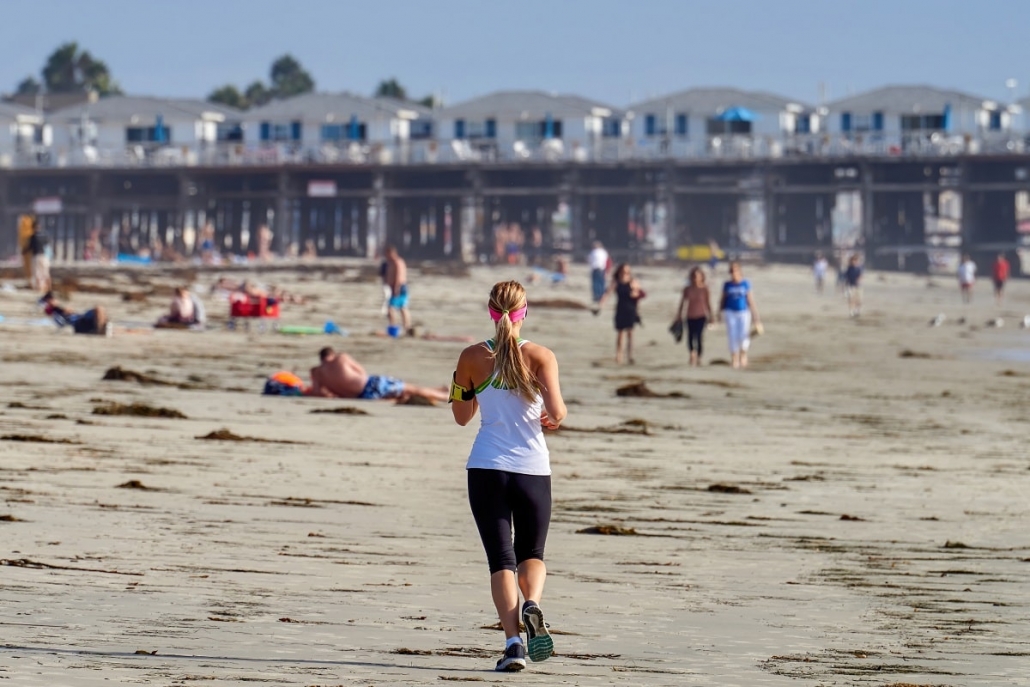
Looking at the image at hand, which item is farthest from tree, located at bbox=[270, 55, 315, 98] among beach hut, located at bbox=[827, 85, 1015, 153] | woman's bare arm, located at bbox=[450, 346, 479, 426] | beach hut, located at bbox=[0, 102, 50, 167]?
woman's bare arm, located at bbox=[450, 346, 479, 426]

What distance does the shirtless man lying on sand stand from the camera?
1530cm

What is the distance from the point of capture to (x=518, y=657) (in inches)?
215

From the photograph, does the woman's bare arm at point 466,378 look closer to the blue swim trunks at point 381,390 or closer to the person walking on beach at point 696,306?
the blue swim trunks at point 381,390

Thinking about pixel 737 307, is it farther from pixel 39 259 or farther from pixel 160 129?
pixel 160 129

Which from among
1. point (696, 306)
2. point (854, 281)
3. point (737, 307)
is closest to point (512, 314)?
point (737, 307)

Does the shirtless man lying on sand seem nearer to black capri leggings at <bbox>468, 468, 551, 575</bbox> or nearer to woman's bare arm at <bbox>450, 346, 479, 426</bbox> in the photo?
woman's bare arm at <bbox>450, 346, 479, 426</bbox>

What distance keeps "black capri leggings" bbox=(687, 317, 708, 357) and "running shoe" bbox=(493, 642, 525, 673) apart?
51.1ft

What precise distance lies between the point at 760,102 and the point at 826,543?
62.7 meters

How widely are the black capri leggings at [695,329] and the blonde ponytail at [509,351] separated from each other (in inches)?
599

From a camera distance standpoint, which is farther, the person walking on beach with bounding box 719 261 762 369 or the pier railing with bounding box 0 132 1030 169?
the pier railing with bounding box 0 132 1030 169

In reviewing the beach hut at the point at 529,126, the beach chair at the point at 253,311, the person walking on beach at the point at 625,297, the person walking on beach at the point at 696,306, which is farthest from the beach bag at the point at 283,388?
the beach hut at the point at 529,126

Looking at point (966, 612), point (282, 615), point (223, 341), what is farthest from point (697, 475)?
point (223, 341)

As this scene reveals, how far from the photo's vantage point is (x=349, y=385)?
1541 cm

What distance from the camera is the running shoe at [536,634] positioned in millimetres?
5430
